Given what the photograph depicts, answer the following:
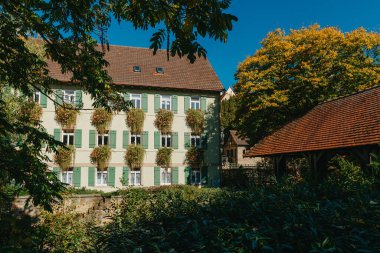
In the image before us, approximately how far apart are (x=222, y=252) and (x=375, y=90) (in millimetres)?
15698

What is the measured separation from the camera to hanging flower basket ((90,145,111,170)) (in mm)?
24828

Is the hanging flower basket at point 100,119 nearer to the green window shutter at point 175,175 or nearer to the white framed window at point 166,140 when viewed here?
the white framed window at point 166,140

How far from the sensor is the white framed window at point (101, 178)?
25.0 m

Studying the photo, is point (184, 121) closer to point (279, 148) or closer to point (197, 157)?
point (197, 157)

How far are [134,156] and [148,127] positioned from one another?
2.49 m

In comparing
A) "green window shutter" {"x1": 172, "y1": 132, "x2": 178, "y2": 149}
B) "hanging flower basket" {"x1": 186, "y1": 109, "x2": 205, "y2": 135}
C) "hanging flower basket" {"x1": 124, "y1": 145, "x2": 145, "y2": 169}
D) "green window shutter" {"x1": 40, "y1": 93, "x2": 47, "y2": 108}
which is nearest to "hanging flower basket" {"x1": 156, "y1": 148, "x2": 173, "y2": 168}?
"green window shutter" {"x1": 172, "y1": 132, "x2": 178, "y2": 149}

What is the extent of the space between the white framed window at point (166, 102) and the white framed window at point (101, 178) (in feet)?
22.0

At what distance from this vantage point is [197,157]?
27406mm

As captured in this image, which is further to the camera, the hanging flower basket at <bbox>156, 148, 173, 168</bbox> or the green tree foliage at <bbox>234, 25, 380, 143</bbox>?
the hanging flower basket at <bbox>156, 148, 173, 168</bbox>

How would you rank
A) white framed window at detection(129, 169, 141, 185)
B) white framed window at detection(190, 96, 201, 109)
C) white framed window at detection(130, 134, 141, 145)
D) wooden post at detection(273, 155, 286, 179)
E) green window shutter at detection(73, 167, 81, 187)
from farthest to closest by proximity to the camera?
white framed window at detection(190, 96, 201, 109), white framed window at detection(130, 134, 141, 145), white framed window at detection(129, 169, 141, 185), green window shutter at detection(73, 167, 81, 187), wooden post at detection(273, 155, 286, 179)

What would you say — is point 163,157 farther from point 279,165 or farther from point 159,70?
point 279,165

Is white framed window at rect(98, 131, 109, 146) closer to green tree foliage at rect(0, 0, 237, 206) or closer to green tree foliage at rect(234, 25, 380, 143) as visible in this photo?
green tree foliage at rect(234, 25, 380, 143)

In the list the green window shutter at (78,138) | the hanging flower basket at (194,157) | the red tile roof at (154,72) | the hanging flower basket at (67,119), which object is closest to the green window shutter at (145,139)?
the hanging flower basket at (194,157)

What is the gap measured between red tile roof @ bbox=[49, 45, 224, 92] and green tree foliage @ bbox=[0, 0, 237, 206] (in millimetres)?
20187
